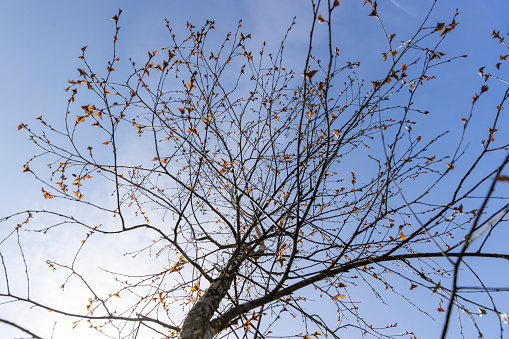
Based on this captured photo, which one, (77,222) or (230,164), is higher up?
(230,164)

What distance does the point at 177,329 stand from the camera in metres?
2.45

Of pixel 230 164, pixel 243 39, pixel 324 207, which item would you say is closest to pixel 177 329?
pixel 230 164

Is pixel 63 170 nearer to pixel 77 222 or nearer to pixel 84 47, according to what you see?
pixel 77 222

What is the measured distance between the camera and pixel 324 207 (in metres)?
3.73

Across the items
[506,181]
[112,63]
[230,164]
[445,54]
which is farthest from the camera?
[230,164]

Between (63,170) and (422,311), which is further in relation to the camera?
(63,170)

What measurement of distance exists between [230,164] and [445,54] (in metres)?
2.47

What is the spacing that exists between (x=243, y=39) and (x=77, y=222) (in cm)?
262

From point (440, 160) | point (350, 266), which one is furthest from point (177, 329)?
point (440, 160)

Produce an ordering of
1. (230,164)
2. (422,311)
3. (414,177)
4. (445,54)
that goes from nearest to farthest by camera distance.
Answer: (445,54), (422,311), (414,177), (230,164)

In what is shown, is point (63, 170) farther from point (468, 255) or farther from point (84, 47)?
point (468, 255)

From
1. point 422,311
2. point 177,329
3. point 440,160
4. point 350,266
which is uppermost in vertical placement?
point 440,160

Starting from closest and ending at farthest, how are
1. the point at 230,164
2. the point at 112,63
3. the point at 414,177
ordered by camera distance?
the point at 112,63 < the point at 414,177 < the point at 230,164

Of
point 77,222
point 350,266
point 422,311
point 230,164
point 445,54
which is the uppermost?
point 445,54
